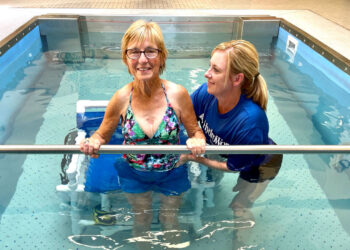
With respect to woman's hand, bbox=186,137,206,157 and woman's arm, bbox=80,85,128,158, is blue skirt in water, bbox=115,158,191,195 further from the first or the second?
woman's hand, bbox=186,137,206,157

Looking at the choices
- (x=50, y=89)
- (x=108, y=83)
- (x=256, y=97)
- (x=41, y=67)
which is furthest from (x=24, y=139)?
(x=256, y=97)

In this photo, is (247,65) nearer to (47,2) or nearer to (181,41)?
(181,41)

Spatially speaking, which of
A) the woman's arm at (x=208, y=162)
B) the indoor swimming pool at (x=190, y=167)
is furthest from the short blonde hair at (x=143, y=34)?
the indoor swimming pool at (x=190, y=167)

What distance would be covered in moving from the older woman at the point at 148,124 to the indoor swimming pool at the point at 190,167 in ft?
0.29

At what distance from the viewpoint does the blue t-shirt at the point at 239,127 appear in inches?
54.6

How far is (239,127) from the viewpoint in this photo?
55.2 inches

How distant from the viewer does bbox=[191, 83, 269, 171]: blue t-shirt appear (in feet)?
4.55

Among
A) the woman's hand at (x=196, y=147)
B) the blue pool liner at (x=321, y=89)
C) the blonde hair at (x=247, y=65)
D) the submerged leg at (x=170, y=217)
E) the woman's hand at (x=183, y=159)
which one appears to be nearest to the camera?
the woman's hand at (x=196, y=147)

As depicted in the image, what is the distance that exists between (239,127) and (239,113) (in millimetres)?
67

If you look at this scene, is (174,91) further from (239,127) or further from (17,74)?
(17,74)

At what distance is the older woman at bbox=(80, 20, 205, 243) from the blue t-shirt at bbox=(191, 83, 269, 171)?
0.13 m

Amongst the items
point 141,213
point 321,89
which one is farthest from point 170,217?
A: point 321,89

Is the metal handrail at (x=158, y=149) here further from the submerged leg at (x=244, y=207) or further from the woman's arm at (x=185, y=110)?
the submerged leg at (x=244, y=207)

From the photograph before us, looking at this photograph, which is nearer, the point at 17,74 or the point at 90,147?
the point at 90,147
